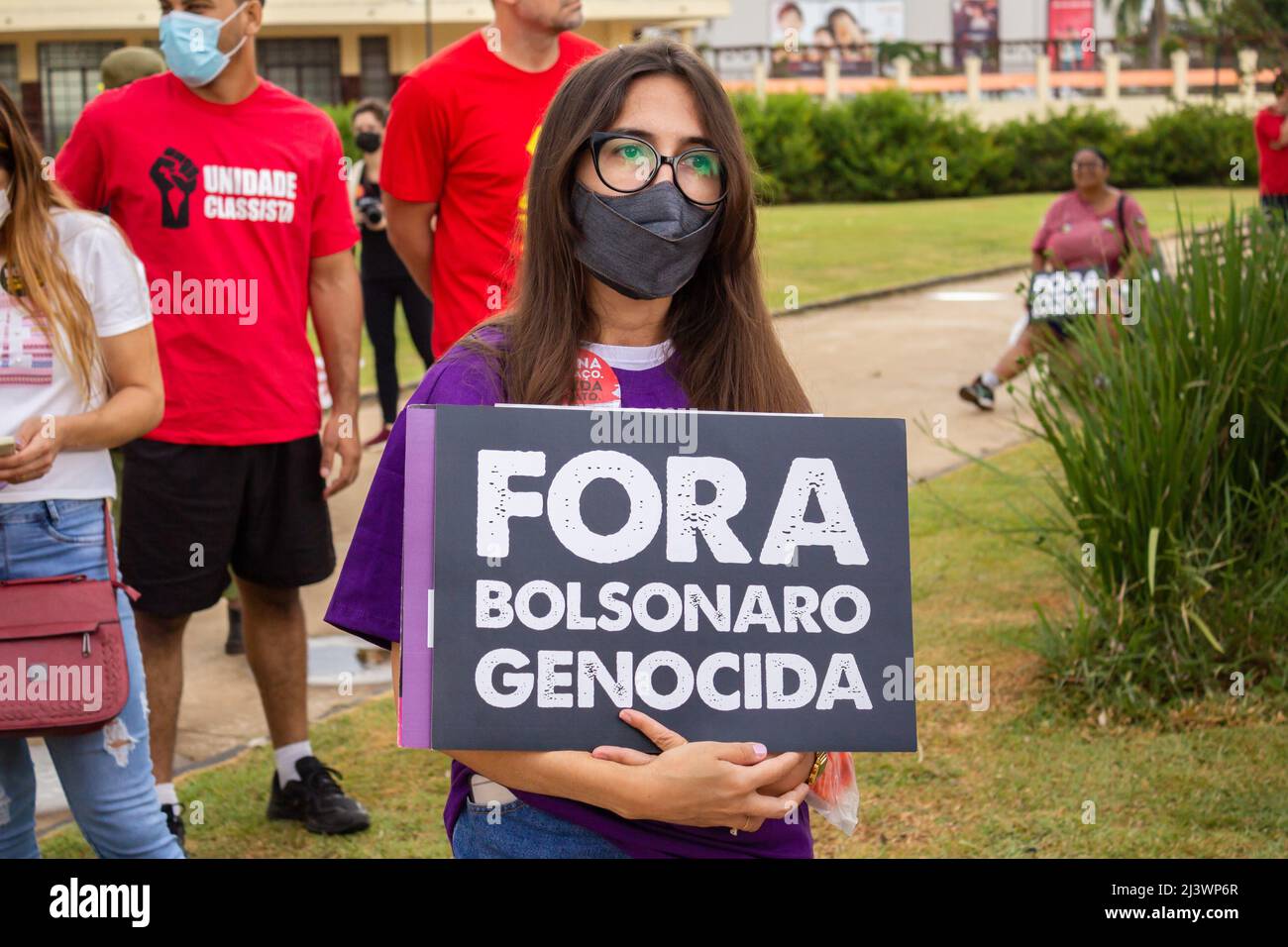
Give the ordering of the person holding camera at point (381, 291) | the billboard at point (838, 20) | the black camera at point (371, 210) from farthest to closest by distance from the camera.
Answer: the billboard at point (838, 20), the black camera at point (371, 210), the person holding camera at point (381, 291)

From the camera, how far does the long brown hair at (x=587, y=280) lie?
7.41 feet

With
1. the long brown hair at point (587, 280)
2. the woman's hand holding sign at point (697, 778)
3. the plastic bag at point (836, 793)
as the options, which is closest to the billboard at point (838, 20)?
the long brown hair at point (587, 280)

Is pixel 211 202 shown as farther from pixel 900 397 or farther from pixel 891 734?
pixel 900 397

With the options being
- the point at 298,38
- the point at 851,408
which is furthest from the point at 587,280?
the point at 298,38

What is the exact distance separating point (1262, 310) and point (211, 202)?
348 centimetres

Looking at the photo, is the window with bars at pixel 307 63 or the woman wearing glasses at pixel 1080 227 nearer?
the woman wearing glasses at pixel 1080 227

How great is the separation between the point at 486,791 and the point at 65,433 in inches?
55.9

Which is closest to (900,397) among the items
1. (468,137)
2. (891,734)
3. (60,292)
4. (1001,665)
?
(1001,665)

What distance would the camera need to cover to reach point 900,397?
1207cm

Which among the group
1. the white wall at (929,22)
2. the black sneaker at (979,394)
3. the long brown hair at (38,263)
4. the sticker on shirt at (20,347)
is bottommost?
the black sneaker at (979,394)

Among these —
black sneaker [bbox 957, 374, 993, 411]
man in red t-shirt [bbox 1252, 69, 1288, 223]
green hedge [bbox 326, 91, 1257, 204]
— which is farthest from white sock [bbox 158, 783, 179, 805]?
green hedge [bbox 326, 91, 1257, 204]

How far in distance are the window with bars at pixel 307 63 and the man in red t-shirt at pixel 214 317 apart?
1619 inches

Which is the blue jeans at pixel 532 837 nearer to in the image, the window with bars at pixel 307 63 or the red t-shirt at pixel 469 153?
the red t-shirt at pixel 469 153

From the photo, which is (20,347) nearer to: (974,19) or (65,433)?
(65,433)
